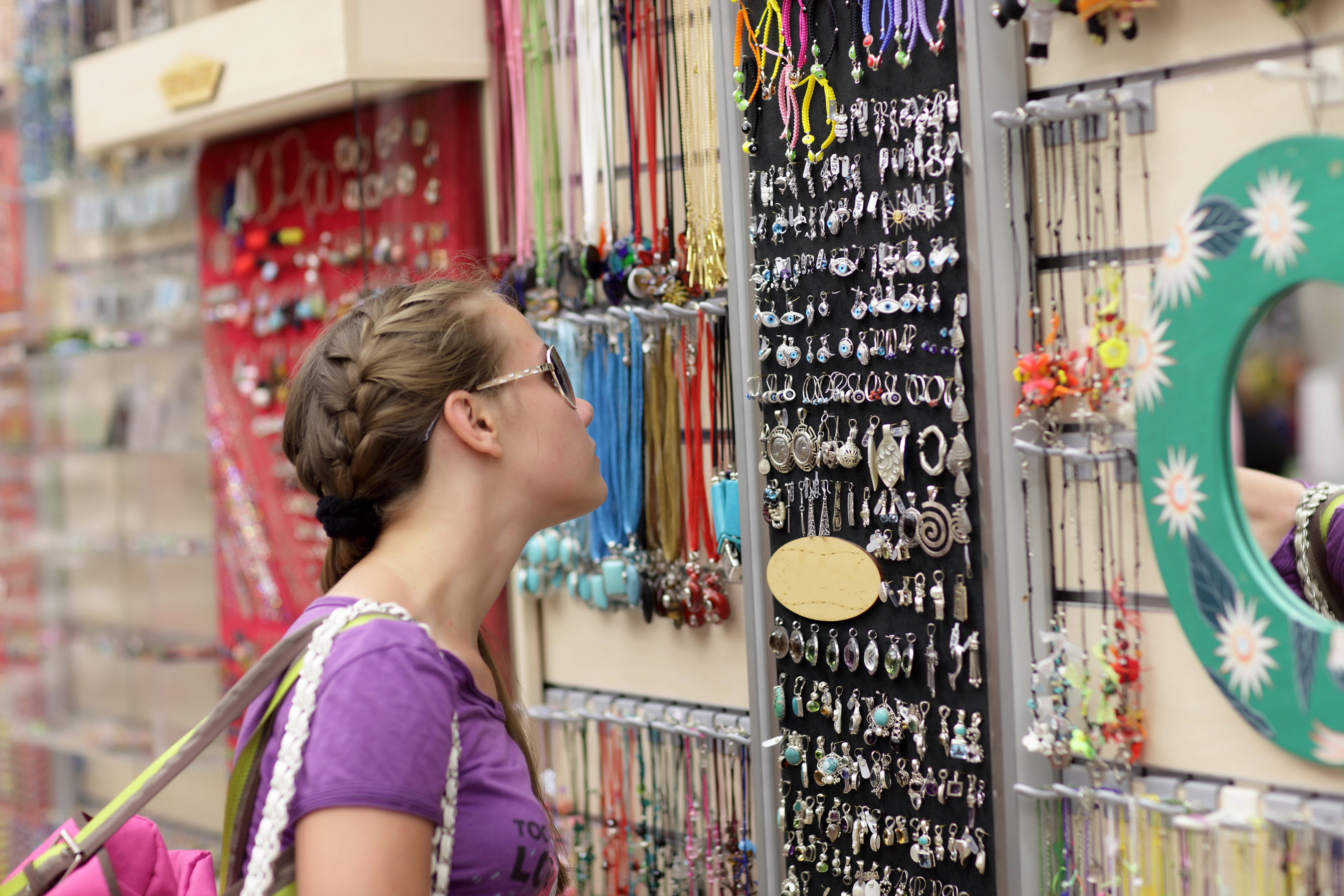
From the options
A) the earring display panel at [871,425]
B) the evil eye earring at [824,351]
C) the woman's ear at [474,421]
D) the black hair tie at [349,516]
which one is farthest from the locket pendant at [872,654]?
the black hair tie at [349,516]

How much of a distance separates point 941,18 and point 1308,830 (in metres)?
1.15

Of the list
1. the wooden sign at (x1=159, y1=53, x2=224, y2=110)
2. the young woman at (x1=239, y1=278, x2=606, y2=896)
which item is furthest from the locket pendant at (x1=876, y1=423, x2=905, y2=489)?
the wooden sign at (x1=159, y1=53, x2=224, y2=110)

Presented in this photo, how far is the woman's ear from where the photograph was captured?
1.53 metres

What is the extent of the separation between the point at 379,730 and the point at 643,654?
45.1 inches

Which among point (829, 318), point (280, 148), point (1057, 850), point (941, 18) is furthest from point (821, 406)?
point (280, 148)

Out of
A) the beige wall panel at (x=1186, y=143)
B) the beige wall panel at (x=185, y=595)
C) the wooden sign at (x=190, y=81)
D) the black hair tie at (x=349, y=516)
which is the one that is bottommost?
the beige wall panel at (x=185, y=595)

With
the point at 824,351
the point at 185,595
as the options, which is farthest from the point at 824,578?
the point at 185,595

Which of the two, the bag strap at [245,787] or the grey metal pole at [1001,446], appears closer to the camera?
the bag strap at [245,787]

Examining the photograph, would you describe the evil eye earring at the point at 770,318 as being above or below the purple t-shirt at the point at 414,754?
above

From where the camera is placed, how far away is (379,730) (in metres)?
1.27

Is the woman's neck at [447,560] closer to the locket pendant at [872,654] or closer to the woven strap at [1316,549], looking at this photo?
the locket pendant at [872,654]

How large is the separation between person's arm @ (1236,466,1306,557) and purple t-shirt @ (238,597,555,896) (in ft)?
3.11

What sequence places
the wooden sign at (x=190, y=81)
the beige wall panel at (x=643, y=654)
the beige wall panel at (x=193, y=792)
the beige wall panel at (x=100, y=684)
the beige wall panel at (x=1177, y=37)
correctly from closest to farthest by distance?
the beige wall panel at (x=1177, y=37) < the beige wall panel at (x=643, y=654) < the wooden sign at (x=190, y=81) < the beige wall panel at (x=193, y=792) < the beige wall panel at (x=100, y=684)

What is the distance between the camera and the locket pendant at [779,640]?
1986mm
